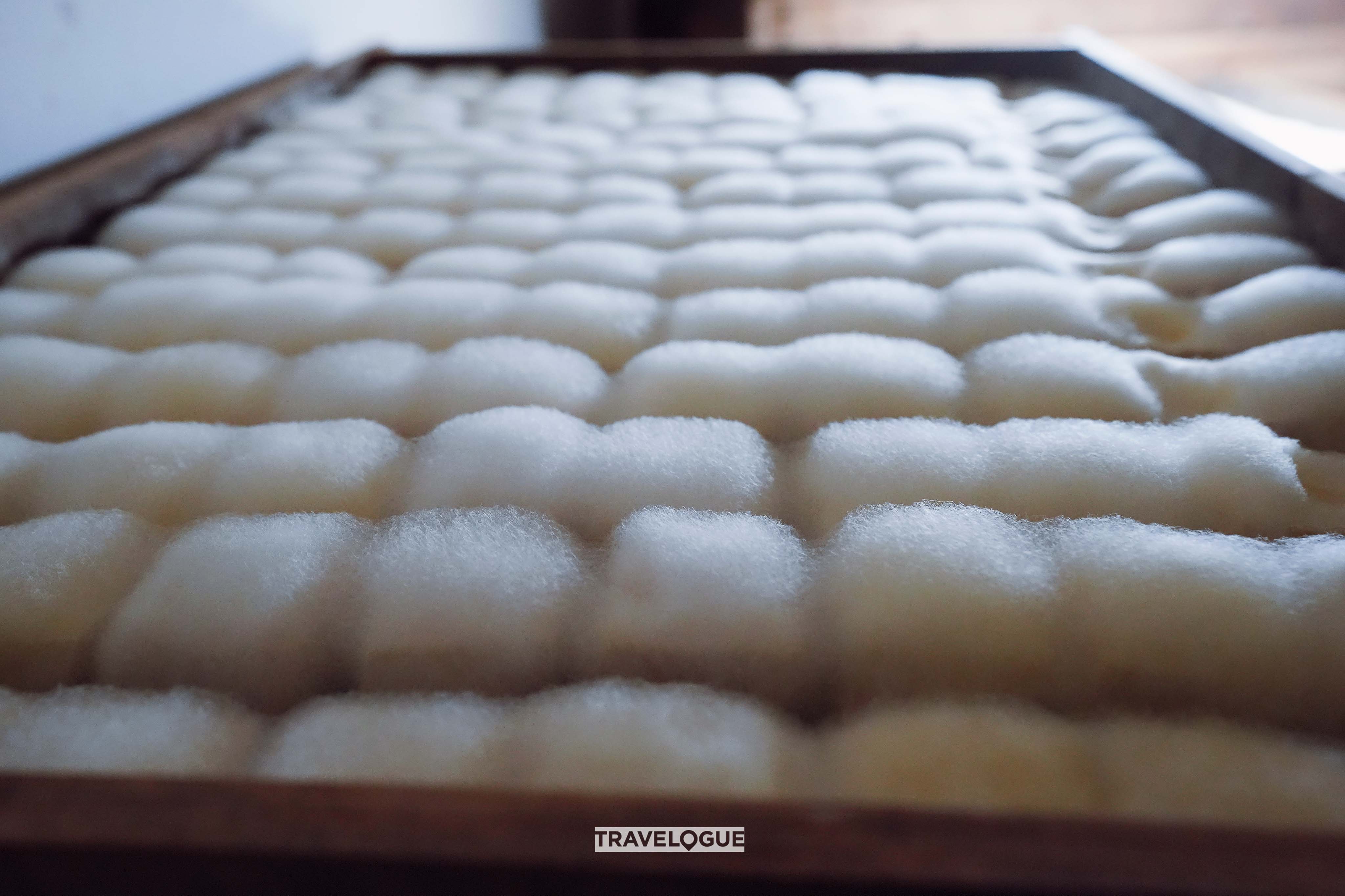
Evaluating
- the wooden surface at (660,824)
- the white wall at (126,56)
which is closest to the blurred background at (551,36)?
the white wall at (126,56)

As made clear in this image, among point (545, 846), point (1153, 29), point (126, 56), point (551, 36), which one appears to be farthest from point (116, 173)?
point (1153, 29)

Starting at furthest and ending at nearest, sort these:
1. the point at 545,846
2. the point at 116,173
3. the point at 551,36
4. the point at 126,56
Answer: the point at 551,36
the point at 126,56
the point at 116,173
the point at 545,846

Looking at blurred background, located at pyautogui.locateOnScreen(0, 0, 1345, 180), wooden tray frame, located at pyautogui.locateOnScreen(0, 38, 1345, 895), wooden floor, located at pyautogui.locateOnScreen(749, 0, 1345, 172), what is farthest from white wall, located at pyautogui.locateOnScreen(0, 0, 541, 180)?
wooden floor, located at pyautogui.locateOnScreen(749, 0, 1345, 172)

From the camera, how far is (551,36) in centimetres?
326

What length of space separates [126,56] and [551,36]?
230 centimetres

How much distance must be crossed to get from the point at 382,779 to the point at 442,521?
0.54 ft

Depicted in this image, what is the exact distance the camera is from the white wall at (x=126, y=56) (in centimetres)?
106

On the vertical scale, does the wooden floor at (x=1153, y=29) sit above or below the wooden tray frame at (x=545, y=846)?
above

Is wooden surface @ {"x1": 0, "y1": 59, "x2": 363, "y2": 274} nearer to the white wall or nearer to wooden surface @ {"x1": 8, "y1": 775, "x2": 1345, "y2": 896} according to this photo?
the white wall

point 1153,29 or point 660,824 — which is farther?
point 1153,29

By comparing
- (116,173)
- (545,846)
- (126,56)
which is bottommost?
(545,846)

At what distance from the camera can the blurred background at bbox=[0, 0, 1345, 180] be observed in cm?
111

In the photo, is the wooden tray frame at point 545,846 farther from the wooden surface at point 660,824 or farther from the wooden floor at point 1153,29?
the wooden floor at point 1153,29

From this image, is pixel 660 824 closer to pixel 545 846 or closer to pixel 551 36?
pixel 545 846
